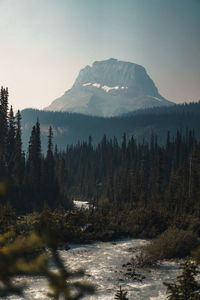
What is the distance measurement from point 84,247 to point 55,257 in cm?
2403

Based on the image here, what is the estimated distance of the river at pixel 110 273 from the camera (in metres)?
13.9

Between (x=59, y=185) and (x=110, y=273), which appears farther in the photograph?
(x=59, y=185)

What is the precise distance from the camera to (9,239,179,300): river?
13.9m

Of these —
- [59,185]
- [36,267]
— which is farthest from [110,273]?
[59,185]

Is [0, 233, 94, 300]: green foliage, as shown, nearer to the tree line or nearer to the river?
the river

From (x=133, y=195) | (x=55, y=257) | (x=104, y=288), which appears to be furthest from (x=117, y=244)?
(x=55, y=257)

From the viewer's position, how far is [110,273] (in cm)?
1703

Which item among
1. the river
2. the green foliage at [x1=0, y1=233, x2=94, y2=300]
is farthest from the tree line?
the green foliage at [x1=0, y1=233, x2=94, y2=300]

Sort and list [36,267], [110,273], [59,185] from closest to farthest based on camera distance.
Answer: [36,267] < [110,273] < [59,185]

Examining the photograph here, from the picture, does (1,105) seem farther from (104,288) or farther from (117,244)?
(104,288)

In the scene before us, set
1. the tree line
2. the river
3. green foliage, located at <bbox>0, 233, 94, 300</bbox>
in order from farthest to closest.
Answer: the tree line, the river, green foliage, located at <bbox>0, 233, 94, 300</bbox>

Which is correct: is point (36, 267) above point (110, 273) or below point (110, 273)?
above

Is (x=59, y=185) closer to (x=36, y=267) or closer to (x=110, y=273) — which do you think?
(x=110, y=273)

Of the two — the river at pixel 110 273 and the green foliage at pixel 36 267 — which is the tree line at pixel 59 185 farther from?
the green foliage at pixel 36 267
